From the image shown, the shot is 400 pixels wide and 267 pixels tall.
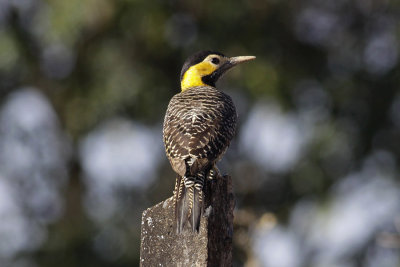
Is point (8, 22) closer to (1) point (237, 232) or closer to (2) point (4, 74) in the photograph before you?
(2) point (4, 74)

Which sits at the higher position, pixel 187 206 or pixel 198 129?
pixel 198 129

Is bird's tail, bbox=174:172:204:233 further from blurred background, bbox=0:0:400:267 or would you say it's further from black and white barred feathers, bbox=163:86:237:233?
blurred background, bbox=0:0:400:267

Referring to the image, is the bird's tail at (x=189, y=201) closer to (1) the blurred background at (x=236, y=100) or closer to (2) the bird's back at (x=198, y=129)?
(2) the bird's back at (x=198, y=129)

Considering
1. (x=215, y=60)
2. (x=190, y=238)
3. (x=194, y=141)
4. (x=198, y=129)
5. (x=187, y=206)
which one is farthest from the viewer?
(x=215, y=60)

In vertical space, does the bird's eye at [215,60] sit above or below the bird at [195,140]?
above

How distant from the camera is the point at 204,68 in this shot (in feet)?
32.9

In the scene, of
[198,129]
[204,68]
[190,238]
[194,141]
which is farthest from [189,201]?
[204,68]

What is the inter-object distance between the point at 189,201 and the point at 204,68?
386cm

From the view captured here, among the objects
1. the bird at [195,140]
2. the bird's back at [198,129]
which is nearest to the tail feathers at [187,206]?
the bird at [195,140]

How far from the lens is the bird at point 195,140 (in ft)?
20.8

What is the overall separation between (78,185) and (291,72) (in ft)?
15.1

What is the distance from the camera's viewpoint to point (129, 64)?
685 inches

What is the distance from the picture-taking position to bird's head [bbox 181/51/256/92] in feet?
32.6

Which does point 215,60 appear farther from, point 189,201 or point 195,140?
point 189,201
